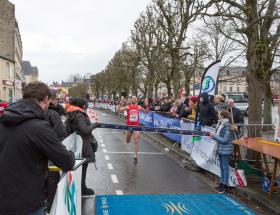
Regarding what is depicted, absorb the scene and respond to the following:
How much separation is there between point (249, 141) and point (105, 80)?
62.2m

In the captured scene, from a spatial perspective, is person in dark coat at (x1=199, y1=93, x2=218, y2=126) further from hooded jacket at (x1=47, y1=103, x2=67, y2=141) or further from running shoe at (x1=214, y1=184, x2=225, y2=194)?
hooded jacket at (x1=47, y1=103, x2=67, y2=141)

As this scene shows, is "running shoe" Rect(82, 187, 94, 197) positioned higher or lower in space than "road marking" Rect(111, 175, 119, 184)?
higher

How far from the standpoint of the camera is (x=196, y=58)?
1484 inches

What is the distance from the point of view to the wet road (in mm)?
8317

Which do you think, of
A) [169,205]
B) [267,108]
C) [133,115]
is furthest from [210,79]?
[267,108]

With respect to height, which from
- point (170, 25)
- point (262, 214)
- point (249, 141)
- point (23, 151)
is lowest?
point (262, 214)

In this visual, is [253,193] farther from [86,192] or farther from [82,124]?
[82,124]

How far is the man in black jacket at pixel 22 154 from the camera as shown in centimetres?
310

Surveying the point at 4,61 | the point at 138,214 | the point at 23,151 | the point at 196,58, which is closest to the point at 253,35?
the point at 138,214

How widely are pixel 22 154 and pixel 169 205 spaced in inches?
174

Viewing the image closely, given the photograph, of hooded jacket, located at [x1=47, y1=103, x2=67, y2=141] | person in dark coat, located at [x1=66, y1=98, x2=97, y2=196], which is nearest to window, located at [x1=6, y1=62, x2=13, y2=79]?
person in dark coat, located at [x1=66, y1=98, x2=97, y2=196]

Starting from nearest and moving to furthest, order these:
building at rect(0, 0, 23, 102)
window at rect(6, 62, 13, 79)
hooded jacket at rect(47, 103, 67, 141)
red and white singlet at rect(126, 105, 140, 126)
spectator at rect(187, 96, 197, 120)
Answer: hooded jacket at rect(47, 103, 67, 141) → red and white singlet at rect(126, 105, 140, 126) → spectator at rect(187, 96, 197, 120) → building at rect(0, 0, 23, 102) → window at rect(6, 62, 13, 79)

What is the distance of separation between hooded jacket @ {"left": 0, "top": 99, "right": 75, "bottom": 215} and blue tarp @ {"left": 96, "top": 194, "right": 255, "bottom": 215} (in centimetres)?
347

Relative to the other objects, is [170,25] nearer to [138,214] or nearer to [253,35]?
[253,35]
